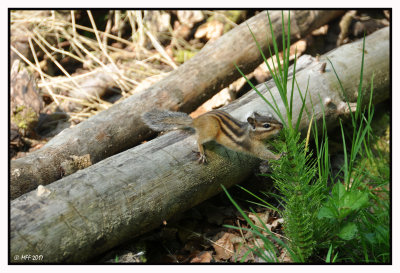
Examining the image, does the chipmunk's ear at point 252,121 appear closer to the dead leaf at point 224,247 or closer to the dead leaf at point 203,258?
the dead leaf at point 224,247

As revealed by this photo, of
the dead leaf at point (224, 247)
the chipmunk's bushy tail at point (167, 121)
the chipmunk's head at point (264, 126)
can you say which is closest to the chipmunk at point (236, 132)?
the chipmunk's head at point (264, 126)

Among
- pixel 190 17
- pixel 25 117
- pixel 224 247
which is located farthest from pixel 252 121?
pixel 190 17

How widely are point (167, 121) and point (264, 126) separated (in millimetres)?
849

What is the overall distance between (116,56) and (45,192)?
3046mm

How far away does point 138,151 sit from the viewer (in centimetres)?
307

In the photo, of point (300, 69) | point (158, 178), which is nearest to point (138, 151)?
point (158, 178)

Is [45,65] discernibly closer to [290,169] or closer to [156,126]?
[156,126]

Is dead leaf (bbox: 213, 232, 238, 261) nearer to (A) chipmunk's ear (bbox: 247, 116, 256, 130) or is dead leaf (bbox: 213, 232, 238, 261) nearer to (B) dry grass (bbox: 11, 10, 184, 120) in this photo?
(A) chipmunk's ear (bbox: 247, 116, 256, 130)

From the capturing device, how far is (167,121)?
3.37 meters

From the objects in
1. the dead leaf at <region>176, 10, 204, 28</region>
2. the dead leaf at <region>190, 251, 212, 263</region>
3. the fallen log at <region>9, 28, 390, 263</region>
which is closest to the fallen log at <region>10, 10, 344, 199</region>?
the fallen log at <region>9, 28, 390, 263</region>

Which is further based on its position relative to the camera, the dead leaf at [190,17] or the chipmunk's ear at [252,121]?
the dead leaf at [190,17]

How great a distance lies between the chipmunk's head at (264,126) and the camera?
9.34 ft

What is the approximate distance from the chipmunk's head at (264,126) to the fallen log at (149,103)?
1.36m

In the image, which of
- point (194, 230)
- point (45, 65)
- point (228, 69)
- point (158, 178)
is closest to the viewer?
point (158, 178)
